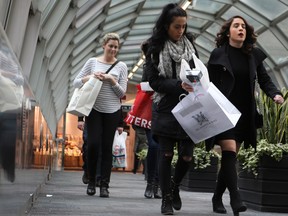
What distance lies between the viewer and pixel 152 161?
6.34m

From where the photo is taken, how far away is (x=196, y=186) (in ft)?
27.4

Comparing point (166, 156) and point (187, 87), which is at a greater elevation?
point (187, 87)

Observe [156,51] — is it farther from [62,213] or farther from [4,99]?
[4,99]

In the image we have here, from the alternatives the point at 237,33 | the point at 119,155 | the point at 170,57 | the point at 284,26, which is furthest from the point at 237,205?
the point at 284,26

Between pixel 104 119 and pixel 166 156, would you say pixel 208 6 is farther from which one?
pixel 166 156

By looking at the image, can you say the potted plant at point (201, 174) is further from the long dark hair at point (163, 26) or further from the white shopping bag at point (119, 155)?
the white shopping bag at point (119, 155)

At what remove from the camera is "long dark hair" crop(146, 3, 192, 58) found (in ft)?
14.3

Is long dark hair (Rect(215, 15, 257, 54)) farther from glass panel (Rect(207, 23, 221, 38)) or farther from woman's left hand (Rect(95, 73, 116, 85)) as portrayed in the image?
glass panel (Rect(207, 23, 221, 38))

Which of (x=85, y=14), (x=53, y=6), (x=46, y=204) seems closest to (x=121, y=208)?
(x=46, y=204)

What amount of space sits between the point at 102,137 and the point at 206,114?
2.00 meters

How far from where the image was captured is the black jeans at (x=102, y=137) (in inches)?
226

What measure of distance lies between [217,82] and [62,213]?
4.56ft

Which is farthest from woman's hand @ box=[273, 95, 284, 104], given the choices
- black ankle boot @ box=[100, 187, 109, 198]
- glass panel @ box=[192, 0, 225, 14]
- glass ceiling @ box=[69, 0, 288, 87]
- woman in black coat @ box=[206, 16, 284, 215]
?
glass panel @ box=[192, 0, 225, 14]

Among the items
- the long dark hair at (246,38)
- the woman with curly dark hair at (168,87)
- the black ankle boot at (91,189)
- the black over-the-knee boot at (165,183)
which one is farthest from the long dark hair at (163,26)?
the black ankle boot at (91,189)
